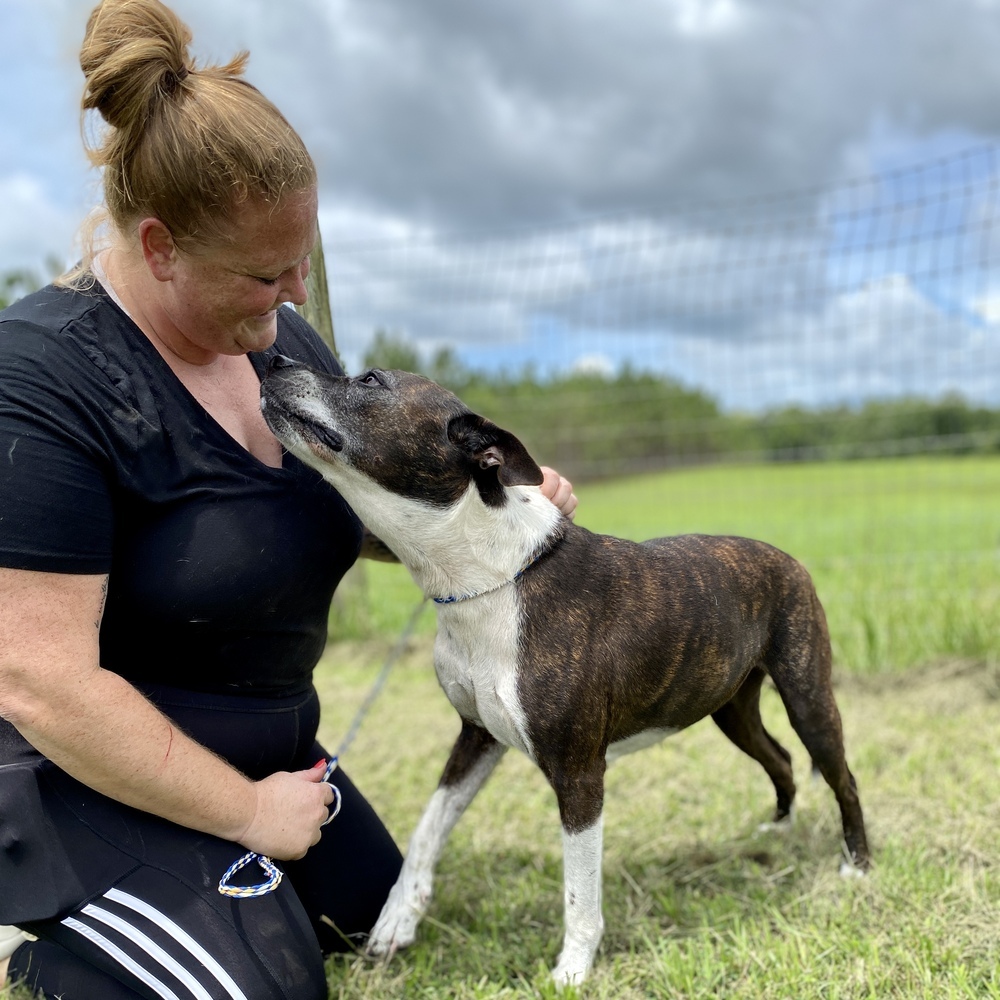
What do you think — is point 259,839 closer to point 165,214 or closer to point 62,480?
point 62,480

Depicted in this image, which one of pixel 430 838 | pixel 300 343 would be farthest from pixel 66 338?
pixel 430 838

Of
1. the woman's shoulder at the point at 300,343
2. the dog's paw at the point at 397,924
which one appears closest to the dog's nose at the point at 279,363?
the woman's shoulder at the point at 300,343

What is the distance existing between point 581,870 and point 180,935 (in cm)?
106

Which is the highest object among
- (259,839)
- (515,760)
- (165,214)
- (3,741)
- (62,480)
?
(165,214)

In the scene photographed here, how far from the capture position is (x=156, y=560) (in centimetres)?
240

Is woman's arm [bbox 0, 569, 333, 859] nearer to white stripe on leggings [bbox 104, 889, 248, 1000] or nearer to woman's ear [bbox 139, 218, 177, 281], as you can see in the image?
white stripe on leggings [bbox 104, 889, 248, 1000]

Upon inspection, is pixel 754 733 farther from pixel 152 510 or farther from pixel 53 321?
pixel 53 321

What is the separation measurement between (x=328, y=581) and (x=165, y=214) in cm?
110

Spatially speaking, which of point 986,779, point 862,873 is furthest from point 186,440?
point 986,779

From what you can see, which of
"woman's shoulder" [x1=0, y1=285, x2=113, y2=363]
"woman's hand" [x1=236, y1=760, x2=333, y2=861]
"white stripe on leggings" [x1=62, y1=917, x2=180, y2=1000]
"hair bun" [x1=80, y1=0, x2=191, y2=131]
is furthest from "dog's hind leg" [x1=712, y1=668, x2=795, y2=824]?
"hair bun" [x1=80, y1=0, x2=191, y2=131]

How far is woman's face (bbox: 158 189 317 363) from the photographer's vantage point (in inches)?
92.2

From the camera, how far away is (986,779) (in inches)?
156

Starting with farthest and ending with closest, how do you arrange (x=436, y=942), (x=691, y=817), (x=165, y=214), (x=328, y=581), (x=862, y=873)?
(x=691, y=817) < (x=862, y=873) < (x=436, y=942) < (x=328, y=581) < (x=165, y=214)

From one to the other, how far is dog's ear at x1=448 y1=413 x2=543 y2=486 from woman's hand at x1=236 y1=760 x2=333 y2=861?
3.32 ft
